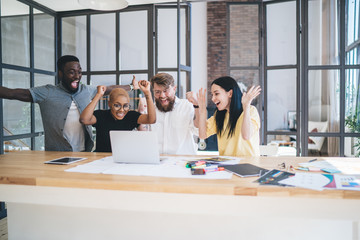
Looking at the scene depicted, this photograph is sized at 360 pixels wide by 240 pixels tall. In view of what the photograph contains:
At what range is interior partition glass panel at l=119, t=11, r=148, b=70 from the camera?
4.06 metres

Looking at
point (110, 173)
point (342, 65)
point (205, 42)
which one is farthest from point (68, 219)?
point (205, 42)

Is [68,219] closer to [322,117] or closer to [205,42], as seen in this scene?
[322,117]

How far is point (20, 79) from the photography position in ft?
11.8

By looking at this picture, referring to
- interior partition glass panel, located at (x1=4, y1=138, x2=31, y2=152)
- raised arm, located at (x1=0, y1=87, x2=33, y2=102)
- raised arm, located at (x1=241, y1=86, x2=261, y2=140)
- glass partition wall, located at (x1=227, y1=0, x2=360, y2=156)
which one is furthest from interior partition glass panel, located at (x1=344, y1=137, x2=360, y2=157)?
interior partition glass panel, located at (x1=4, y1=138, x2=31, y2=152)

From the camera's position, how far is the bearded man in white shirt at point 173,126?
2.59 m

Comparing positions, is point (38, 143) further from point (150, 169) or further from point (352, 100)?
point (352, 100)

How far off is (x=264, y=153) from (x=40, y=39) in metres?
3.36

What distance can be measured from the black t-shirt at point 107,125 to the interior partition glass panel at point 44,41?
6.72ft

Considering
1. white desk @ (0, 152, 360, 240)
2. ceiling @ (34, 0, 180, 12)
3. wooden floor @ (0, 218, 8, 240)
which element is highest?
ceiling @ (34, 0, 180, 12)

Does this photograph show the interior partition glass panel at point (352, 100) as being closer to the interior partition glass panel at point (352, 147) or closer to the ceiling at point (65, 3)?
the interior partition glass panel at point (352, 147)

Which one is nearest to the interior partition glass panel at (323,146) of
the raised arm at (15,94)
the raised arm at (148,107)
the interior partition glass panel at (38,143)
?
the raised arm at (148,107)

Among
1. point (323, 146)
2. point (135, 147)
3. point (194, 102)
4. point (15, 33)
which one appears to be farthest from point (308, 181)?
point (15, 33)

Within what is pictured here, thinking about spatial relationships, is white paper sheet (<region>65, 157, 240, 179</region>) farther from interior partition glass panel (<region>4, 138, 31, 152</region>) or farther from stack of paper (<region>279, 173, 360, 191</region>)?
interior partition glass panel (<region>4, 138, 31, 152</region>)

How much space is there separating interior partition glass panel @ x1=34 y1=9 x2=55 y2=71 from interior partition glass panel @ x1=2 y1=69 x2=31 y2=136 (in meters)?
0.36
